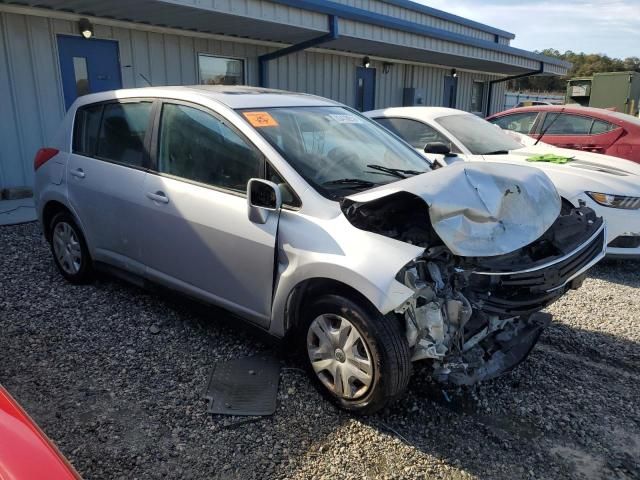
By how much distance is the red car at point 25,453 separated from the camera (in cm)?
134

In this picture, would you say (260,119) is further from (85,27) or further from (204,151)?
(85,27)

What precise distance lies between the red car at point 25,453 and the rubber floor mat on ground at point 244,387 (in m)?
1.42

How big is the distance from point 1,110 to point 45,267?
3318 millimetres

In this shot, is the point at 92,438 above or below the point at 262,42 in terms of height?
below

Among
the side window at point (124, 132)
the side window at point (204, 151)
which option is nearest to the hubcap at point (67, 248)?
the side window at point (124, 132)

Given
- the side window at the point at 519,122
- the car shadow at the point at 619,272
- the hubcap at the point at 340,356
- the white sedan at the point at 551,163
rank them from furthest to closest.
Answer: the side window at the point at 519,122, the car shadow at the point at 619,272, the white sedan at the point at 551,163, the hubcap at the point at 340,356

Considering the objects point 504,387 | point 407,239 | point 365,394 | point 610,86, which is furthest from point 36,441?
point 610,86

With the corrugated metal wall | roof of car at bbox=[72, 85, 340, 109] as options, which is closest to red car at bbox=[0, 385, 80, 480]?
roof of car at bbox=[72, 85, 340, 109]

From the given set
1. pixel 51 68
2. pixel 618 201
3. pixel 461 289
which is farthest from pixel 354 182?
pixel 51 68

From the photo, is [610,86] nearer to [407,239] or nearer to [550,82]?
[407,239]

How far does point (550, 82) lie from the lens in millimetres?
54625

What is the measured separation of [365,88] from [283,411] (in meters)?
11.4

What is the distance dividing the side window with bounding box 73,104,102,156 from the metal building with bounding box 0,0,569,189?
295 centimetres

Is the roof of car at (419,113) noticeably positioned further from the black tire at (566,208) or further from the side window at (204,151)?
the side window at (204,151)
